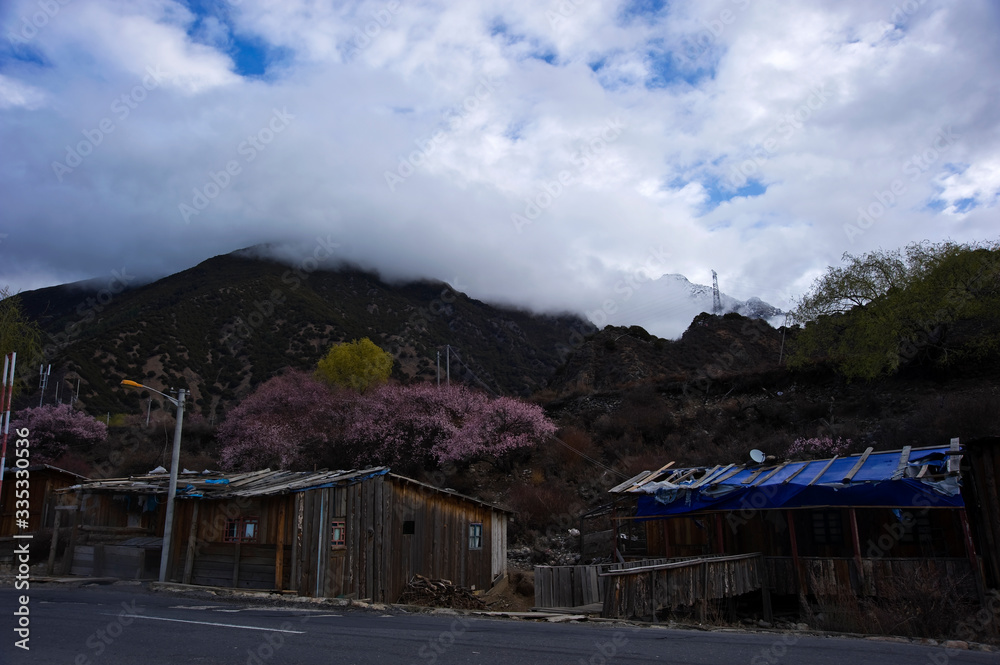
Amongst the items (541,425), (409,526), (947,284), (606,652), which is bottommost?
(606,652)

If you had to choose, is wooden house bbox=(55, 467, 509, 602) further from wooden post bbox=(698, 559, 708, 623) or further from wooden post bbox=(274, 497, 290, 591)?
wooden post bbox=(698, 559, 708, 623)

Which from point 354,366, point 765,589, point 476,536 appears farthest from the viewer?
point 354,366

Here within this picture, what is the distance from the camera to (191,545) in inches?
739

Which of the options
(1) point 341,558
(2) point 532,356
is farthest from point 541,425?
(2) point 532,356

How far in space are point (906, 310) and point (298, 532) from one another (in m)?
31.9

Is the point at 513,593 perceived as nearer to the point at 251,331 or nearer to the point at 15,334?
the point at 15,334

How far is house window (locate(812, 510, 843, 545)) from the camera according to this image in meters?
16.8

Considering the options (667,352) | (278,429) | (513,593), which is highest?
(667,352)

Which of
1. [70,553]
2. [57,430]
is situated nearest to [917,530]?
[70,553]

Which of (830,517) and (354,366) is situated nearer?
(830,517)

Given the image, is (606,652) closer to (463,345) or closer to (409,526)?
(409,526)

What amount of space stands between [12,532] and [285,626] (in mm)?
22979

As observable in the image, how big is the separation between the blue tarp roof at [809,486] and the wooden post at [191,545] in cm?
1234

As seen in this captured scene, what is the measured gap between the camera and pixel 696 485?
17.3 metres
